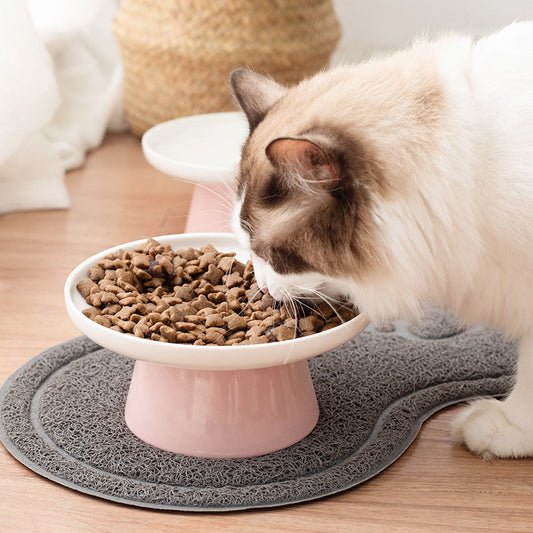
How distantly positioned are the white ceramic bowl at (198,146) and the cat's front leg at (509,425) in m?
0.78

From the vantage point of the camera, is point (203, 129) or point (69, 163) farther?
point (69, 163)

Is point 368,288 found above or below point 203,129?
above

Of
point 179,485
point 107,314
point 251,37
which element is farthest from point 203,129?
point 179,485

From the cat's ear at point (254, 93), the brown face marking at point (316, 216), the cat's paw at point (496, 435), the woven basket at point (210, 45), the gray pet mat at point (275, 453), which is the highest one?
the cat's ear at point (254, 93)

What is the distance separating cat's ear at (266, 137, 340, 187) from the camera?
0.93m

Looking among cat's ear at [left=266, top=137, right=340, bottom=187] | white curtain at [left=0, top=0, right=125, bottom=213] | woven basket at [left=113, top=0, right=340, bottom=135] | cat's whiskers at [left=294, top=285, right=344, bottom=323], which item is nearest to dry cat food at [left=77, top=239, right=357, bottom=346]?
cat's whiskers at [left=294, top=285, right=344, bottom=323]

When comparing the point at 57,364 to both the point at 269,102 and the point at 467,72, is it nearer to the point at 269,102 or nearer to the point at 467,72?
the point at 269,102

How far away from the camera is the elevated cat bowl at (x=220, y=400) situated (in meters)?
1.12

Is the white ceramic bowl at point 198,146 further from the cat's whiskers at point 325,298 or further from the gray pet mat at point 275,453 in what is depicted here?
the cat's whiskers at point 325,298

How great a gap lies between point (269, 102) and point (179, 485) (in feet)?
1.83

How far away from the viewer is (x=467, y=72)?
1.08 metres

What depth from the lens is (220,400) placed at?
1.16 meters

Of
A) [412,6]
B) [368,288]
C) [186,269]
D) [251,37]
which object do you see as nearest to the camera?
[368,288]

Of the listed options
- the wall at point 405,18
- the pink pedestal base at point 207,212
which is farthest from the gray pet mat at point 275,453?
the wall at point 405,18
